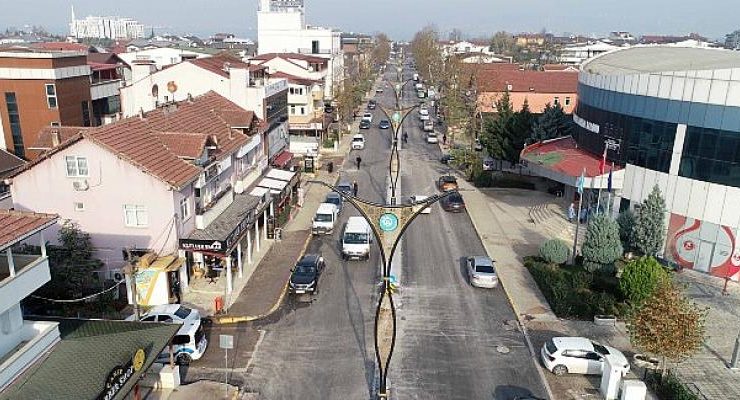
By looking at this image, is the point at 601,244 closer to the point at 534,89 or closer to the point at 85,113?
the point at 85,113

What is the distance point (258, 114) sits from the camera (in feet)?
141

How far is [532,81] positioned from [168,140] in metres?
65.2

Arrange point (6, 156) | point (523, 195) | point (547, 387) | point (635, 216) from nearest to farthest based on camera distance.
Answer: point (547, 387) → point (635, 216) → point (6, 156) → point (523, 195)

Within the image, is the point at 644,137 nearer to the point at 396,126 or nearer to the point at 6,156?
the point at 396,126

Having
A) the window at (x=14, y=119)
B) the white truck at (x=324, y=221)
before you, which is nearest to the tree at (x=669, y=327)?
the white truck at (x=324, y=221)

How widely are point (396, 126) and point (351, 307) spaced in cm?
1711

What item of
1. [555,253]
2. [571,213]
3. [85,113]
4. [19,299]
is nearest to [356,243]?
[555,253]

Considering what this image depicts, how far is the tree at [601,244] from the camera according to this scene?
98.3 feet

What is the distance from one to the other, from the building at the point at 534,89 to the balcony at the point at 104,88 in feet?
151

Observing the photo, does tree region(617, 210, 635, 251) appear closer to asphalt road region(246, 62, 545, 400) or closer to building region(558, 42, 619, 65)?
asphalt road region(246, 62, 545, 400)

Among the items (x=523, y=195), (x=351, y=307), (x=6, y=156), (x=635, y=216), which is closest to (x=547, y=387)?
(x=351, y=307)

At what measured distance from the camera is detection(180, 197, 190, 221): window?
27.0 m

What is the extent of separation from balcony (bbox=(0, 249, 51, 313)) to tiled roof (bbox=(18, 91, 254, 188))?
8.76 metres

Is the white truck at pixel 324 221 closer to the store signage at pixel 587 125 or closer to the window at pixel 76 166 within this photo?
the window at pixel 76 166
